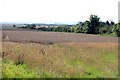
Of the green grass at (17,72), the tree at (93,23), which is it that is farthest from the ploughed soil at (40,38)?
the tree at (93,23)

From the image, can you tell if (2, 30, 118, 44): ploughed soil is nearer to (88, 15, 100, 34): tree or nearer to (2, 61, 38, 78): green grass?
(2, 61, 38, 78): green grass

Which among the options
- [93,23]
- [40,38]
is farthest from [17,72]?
[93,23]

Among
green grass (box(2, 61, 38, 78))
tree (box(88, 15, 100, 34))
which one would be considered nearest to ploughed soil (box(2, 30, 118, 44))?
green grass (box(2, 61, 38, 78))

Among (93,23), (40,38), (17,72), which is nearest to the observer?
(17,72)

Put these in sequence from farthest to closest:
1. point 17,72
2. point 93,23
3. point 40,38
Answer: point 93,23 → point 40,38 → point 17,72

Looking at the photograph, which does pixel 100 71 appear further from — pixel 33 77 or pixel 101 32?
pixel 101 32

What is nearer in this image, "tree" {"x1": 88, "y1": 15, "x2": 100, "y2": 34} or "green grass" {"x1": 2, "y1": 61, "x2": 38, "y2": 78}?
"green grass" {"x1": 2, "y1": 61, "x2": 38, "y2": 78}

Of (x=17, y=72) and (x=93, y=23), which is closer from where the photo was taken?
(x=17, y=72)

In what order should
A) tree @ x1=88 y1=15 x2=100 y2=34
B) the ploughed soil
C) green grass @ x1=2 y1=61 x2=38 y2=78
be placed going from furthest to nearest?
tree @ x1=88 y1=15 x2=100 y2=34
the ploughed soil
green grass @ x1=2 y1=61 x2=38 y2=78

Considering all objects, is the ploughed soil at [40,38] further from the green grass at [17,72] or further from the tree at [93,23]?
the tree at [93,23]

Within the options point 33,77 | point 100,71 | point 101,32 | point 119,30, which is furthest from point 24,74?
point 101,32

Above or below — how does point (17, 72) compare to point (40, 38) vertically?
below

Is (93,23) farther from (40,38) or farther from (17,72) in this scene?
(17,72)

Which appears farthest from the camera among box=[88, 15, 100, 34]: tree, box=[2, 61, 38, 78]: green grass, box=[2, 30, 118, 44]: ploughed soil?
box=[88, 15, 100, 34]: tree
